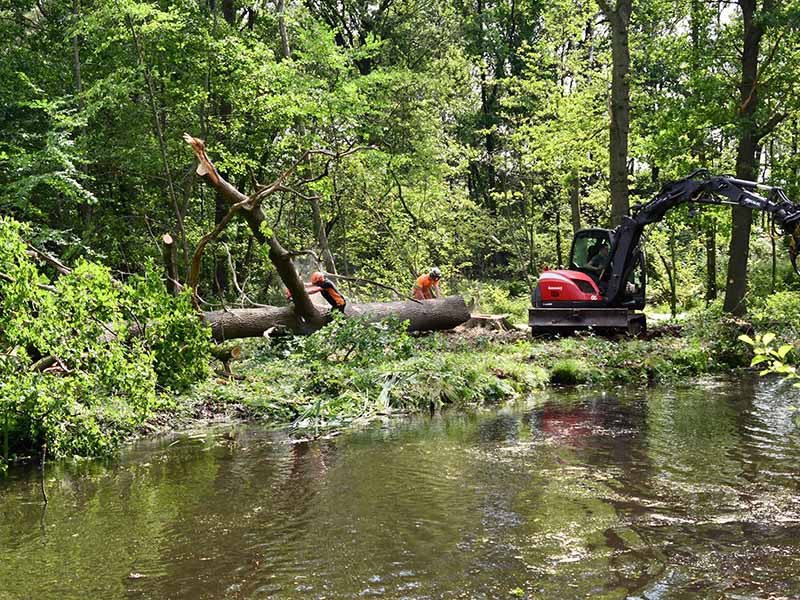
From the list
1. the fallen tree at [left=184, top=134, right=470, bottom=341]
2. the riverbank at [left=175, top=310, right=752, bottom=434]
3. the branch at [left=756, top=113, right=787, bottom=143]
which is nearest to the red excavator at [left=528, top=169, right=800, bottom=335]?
the riverbank at [left=175, top=310, right=752, bottom=434]

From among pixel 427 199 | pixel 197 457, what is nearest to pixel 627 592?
pixel 197 457

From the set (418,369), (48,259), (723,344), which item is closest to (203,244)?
(48,259)

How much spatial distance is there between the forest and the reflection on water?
1.21 m

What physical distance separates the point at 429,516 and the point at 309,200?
39.9 ft

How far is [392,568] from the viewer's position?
4.41m

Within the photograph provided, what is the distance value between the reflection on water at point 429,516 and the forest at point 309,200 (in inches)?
47.6

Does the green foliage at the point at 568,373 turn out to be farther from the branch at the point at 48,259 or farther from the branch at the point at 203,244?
the branch at the point at 48,259

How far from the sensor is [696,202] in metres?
13.5

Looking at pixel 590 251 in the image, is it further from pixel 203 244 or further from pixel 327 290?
pixel 203 244

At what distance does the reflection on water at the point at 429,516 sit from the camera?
4.18 metres

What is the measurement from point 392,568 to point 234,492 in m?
2.29

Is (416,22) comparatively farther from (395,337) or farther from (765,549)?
(765,549)

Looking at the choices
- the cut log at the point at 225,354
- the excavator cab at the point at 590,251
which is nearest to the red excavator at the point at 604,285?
the excavator cab at the point at 590,251

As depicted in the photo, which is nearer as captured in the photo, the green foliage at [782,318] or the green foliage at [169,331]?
the green foliage at [169,331]
